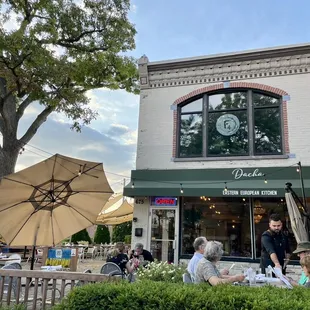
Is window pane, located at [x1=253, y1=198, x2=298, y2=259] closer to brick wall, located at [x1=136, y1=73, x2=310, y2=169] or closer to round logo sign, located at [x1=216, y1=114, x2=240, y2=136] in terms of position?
brick wall, located at [x1=136, y1=73, x2=310, y2=169]

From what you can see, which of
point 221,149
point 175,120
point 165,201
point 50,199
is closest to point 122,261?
Result: point 50,199

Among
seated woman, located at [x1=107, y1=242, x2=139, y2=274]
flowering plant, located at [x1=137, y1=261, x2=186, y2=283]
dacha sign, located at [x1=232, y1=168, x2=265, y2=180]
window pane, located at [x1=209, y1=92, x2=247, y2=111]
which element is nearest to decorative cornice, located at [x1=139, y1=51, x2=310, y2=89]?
window pane, located at [x1=209, y1=92, x2=247, y2=111]

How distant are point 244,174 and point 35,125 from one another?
8082mm

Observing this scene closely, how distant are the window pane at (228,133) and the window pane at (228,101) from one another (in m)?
0.22

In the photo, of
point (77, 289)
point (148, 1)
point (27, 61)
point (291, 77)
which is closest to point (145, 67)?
point (148, 1)

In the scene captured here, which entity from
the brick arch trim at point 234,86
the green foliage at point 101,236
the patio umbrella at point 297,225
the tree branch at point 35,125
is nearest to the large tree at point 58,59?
the tree branch at point 35,125

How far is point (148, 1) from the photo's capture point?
498 inches

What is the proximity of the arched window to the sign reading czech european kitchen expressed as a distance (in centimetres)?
78

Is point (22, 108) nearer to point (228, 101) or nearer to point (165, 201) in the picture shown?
point (165, 201)

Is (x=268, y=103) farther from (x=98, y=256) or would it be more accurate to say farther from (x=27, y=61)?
(x=98, y=256)

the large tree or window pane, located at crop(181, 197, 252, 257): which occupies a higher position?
the large tree

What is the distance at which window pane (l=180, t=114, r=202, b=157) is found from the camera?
10789 millimetres

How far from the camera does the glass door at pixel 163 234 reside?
402 inches

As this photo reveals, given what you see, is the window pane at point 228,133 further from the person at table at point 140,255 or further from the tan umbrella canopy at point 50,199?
the tan umbrella canopy at point 50,199
